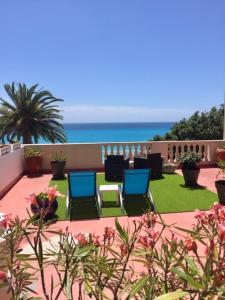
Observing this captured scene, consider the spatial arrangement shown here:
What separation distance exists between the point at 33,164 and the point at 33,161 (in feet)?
0.34

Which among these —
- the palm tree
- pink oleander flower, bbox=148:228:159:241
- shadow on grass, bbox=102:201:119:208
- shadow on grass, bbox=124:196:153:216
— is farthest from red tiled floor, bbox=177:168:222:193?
the palm tree

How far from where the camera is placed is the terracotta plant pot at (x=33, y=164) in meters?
10.2

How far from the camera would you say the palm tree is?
67.7 ft

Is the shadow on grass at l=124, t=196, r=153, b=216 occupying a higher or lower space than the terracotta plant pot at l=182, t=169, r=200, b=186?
lower

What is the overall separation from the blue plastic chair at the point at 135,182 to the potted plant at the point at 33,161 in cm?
471


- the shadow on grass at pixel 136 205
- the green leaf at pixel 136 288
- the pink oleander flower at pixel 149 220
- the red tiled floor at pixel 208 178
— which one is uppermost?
Result: the pink oleander flower at pixel 149 220

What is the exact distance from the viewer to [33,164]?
1021cm

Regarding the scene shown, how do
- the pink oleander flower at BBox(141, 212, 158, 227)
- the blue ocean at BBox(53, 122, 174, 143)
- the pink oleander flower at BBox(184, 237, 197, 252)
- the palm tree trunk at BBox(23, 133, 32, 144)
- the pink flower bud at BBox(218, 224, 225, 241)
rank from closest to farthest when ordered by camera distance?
the pink flower bud at BBox(218, 224, 225, 241), the pink oleander flower at BBox(184, 237, 197, 252), the pink oleander flower at BBox(141, 212, 158, 227), the palm tree trunk at BBox(23, 133, 32, 144), the blue ocean at BBox(53, 122, 174, 143)

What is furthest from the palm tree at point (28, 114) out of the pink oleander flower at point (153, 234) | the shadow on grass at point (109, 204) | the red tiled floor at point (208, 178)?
the pink oleander flower at point (153, 234)

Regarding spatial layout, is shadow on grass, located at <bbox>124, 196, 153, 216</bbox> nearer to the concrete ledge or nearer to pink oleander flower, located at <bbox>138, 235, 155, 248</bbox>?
the concrete ledge

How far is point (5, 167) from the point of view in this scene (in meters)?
8.19

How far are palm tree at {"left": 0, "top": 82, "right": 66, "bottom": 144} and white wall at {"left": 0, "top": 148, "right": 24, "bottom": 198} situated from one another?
36.8 ft

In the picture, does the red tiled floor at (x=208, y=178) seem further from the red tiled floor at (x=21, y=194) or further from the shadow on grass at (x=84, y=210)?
the red tiled floor at (x=21, y=194)

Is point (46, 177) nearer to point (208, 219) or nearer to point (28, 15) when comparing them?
point (28, 15)
